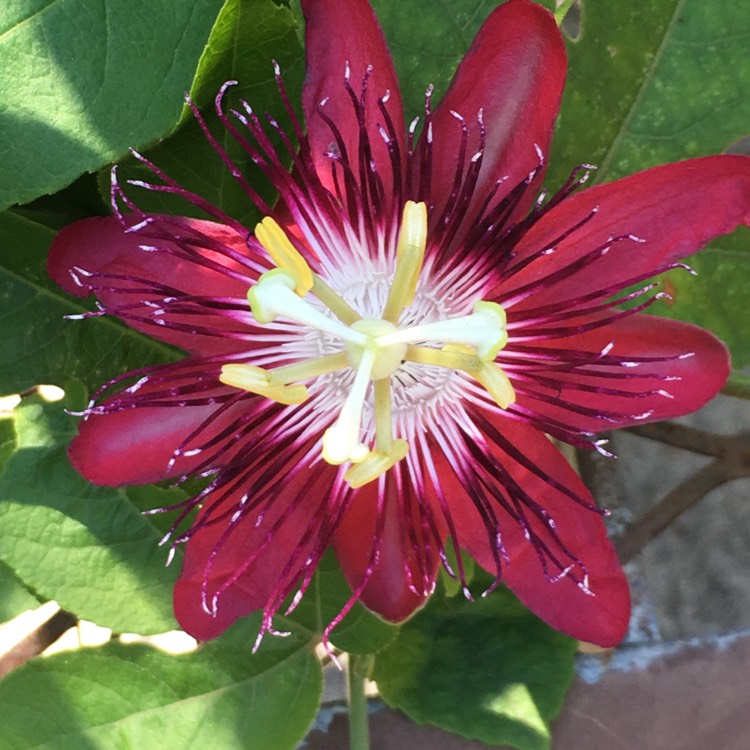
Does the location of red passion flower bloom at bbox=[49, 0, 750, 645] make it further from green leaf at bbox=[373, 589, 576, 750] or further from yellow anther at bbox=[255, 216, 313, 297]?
green leaf at bbox=[373, 589, 576, 750]

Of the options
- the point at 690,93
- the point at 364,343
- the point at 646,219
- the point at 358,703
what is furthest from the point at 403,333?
the point at 358,703

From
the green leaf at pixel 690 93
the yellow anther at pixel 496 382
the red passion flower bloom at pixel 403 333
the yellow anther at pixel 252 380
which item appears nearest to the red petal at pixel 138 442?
the red passion flower bloom at pixel 403 333

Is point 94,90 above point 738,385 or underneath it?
above

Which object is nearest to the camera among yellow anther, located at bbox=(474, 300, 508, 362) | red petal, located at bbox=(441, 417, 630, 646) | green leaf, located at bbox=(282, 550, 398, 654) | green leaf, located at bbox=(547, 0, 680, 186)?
yellow anther, located at bbox=(474, 300, 508, 362)

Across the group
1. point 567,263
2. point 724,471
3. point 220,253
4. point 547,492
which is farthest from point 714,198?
point 724,471

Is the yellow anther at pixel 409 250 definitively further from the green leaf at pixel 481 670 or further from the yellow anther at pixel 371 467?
the green leaf at pixel 481 670

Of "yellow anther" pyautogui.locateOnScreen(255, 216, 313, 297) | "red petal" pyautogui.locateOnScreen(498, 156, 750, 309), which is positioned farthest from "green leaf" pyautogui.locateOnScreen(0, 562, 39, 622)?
"red petal" pyautogui.locateOnScreen(498, 156, 750, 309)

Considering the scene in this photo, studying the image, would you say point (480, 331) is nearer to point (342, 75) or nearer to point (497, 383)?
point (497, 383)
